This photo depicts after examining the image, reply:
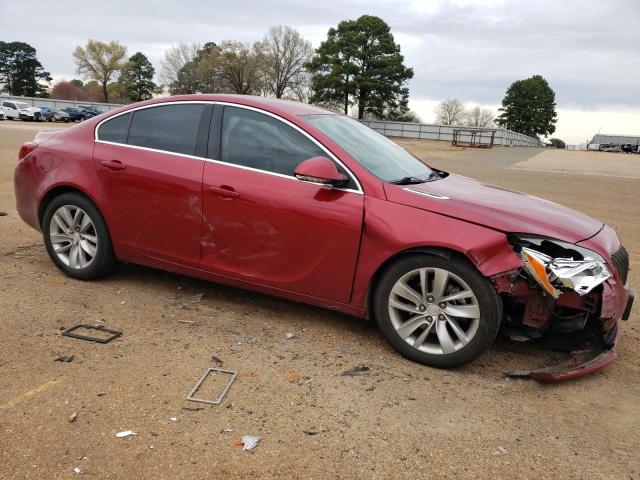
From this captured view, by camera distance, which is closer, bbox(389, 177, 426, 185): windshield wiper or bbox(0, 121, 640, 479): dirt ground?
bbox(0, 121, 640, 479): dirt ground

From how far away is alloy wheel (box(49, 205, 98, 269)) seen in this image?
185 inches

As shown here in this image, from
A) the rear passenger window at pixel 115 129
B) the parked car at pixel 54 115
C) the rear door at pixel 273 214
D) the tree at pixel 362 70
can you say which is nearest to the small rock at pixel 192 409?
the rear door at pixel 273 214

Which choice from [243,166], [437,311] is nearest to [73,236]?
[243,166]

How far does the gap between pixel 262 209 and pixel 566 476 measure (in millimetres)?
2424

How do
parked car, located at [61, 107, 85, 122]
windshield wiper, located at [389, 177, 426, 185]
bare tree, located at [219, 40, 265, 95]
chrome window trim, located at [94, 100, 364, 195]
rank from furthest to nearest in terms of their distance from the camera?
bare tree, located at [219, 40, 265, 95], parked car, located at [61, 107, 85, 122], windshield wiper, located at [389, 177, 426, 185], chrome window trim, located at [94, 100, 364, 195]

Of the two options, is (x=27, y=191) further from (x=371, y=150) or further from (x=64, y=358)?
(x=371, y=150)

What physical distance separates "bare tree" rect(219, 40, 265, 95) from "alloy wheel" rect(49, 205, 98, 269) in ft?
213

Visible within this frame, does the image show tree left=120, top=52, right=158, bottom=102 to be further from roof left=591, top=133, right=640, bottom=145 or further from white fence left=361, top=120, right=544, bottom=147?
roof left=591, top=133, right=640, bottom=145

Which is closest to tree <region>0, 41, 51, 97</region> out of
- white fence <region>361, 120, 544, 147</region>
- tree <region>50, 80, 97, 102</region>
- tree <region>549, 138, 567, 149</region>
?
tree <region>50, 80, 97, 102</region>

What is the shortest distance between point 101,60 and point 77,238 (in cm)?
8801

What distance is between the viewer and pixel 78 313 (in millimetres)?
4168

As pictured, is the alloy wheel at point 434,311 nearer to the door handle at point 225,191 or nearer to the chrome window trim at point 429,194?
the chrome window trim at point 429,194

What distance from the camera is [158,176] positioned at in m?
4.29

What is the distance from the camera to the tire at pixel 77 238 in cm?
465
